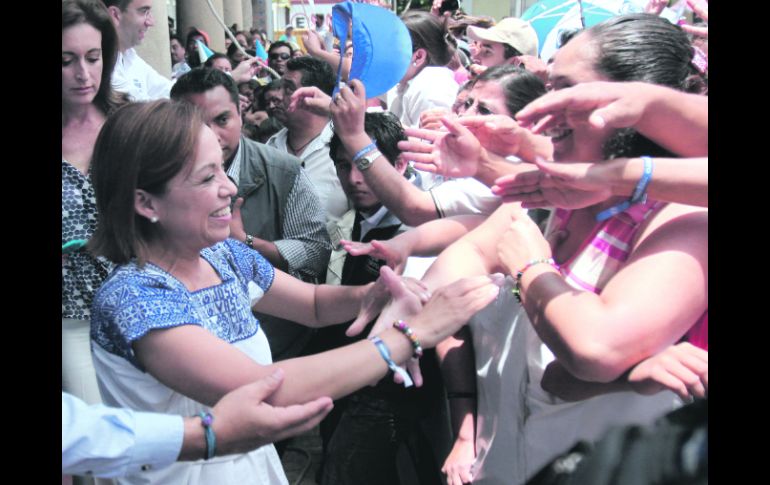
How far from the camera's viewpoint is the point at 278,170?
3.44 meters

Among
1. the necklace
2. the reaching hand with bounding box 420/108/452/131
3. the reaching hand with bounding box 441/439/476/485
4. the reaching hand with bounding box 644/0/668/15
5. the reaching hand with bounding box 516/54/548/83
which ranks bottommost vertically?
the reaching hand with bounding box 441/439/476/485

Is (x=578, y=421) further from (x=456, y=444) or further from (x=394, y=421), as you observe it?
(x=394, y=421)

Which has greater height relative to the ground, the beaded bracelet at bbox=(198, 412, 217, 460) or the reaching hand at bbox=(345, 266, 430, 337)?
the reaching hand at bbox=(345, 266, 430, 337)

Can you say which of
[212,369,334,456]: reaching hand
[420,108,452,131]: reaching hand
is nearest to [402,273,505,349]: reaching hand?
[212,369,334,456]: reaching hand

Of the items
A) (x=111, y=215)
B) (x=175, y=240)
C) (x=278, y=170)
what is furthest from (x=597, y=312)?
(x=278, y=170)

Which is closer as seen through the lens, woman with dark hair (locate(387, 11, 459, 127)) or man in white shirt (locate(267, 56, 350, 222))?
man in white shirt (locate(267, 56, 350, 222))

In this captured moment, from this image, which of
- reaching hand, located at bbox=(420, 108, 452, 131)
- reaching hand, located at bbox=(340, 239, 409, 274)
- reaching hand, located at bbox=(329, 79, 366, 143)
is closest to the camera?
reaching hand, located at bbox=(340, 239, 409, 274)

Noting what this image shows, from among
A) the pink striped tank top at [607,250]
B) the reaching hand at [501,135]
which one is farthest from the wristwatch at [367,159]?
the pink striped tank top at [607,250]

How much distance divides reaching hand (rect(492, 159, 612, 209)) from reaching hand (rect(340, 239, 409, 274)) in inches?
21.7

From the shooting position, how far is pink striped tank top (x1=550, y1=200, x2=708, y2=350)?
5.69 ft

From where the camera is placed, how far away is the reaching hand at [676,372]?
147 centimetres

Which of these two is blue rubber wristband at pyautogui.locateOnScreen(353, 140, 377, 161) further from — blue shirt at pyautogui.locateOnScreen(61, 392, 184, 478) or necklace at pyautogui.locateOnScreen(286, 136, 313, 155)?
necklace at pyautogui.locateOnScreen(286, 136, 313, 155)

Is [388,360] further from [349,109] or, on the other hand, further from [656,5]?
[656,5]
